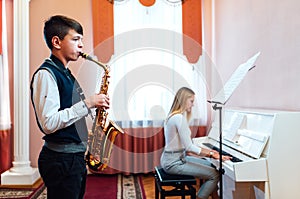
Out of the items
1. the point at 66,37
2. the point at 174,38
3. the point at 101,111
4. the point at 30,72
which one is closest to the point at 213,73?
the point at 174,38

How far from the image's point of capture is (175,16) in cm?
409

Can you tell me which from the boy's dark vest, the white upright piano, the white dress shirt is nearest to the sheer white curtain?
the white upright piano

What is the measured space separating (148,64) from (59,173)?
2.93 m

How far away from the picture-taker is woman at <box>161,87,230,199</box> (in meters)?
2.46

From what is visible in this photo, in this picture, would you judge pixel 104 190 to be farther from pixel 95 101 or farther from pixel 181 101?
pixel 95 101

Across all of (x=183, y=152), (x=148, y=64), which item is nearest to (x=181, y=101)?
(x=183, y=152)

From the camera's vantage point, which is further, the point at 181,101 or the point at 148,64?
the point at 148,64

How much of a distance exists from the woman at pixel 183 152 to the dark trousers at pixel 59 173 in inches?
47.7

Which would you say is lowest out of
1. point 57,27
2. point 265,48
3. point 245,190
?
point 245,190

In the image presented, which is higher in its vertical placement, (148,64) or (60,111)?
(148,64)

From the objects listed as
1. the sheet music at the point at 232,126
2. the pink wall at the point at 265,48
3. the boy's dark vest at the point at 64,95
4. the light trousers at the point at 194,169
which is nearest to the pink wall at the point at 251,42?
the pink wall at the point at 265,48

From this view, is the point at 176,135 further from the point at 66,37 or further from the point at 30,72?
the point at 30,72

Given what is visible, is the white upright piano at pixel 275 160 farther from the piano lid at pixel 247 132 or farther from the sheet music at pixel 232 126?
the sheet music at pixel 232 126

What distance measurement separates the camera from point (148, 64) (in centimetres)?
416
